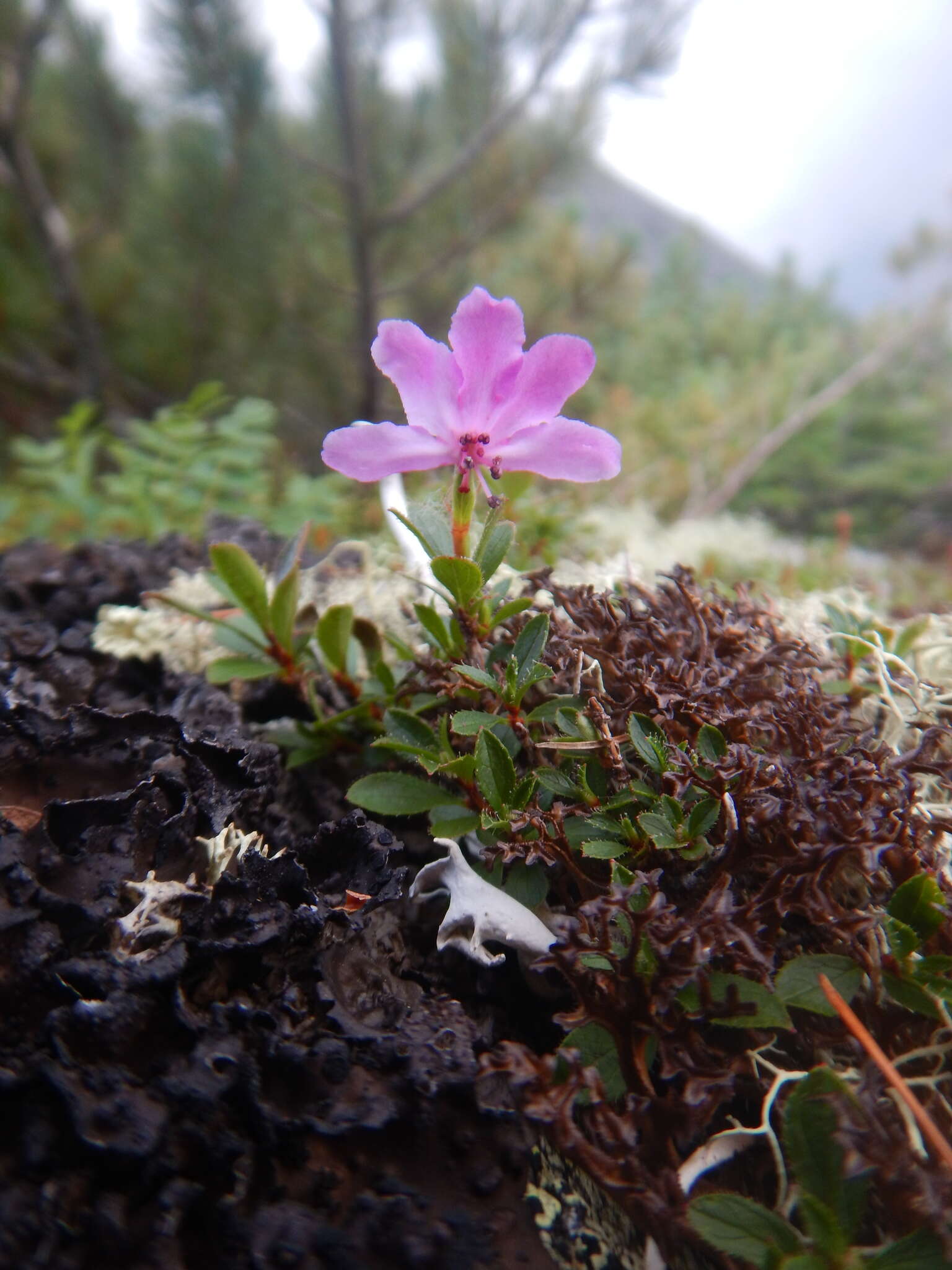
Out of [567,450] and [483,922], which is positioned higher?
[567,450]

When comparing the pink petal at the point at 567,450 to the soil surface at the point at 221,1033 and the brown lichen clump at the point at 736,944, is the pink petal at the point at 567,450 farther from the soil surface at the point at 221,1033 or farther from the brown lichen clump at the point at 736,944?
the soil surface at the point at 221,1033

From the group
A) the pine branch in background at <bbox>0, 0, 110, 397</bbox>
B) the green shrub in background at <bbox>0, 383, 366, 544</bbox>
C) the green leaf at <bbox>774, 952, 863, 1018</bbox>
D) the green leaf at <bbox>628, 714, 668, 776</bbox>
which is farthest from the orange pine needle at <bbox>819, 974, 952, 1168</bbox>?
the pine branch in background at <bbox>0, 0, 110, 397</bbox>

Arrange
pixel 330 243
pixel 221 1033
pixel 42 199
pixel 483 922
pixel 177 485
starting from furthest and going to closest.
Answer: pixel 330 243
pixel 42 199
pixel 177 485
pixel 483 922
pixel 221 1033

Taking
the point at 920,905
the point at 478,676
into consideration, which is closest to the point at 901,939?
the point at 920,905

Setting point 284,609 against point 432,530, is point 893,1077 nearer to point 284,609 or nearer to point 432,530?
point 432,530

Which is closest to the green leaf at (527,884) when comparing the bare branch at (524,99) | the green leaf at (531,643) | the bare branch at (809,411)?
the green leaf at (531,643)

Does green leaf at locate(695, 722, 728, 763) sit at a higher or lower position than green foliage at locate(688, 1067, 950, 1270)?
higher

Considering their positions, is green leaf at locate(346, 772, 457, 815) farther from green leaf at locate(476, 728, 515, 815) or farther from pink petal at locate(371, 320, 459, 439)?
pink petal at locate(371, 320, 459, 439)
